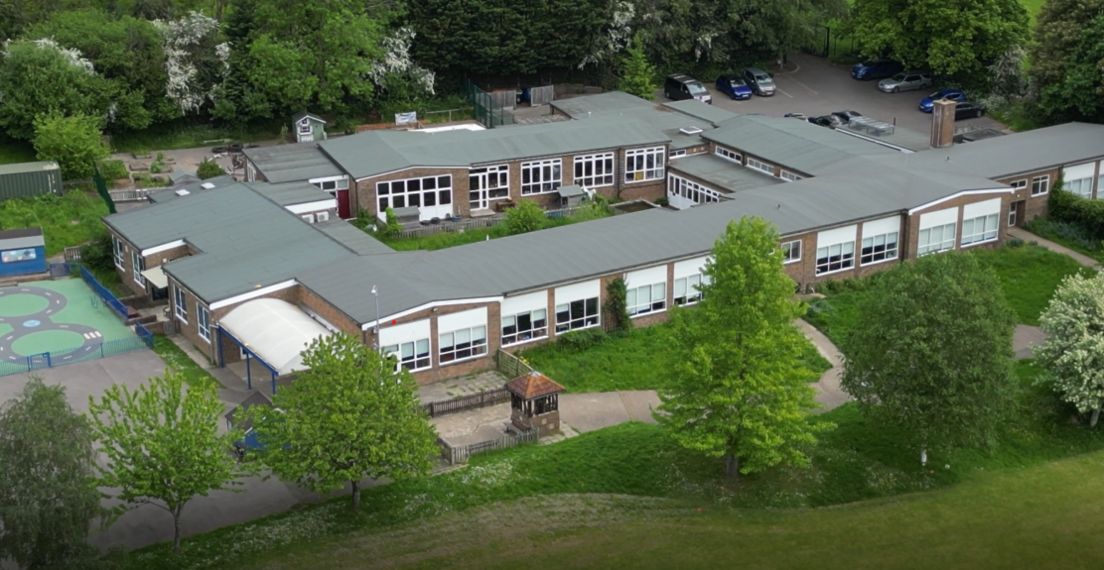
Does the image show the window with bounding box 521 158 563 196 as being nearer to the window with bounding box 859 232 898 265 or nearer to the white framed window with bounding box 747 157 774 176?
the white framed window with bounding box 747 157 774 176

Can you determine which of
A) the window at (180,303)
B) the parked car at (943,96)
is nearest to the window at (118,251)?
the window at (180,303)

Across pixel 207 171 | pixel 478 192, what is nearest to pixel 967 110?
pixel 478 192

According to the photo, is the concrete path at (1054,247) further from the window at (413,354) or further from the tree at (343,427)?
the tree at (343,427)

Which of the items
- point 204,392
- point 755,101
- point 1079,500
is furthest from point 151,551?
point 755,101

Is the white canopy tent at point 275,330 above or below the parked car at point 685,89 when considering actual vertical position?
below

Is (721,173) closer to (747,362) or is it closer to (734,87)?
(734,87)

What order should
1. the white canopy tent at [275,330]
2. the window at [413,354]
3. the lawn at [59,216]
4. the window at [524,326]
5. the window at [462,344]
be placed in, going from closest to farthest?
1. the white canopy tent at [275,330]
2. the window at [413,354]
3. the window at [462,344]
4. the window at [524,326]
5. the lawn at [59,216]
